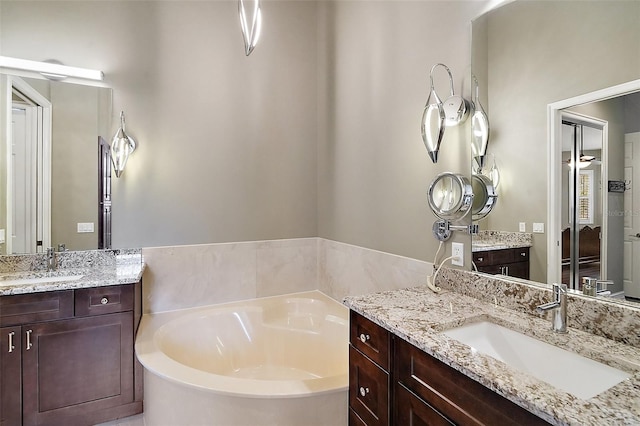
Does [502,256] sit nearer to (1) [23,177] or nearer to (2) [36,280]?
(2) [36,280]

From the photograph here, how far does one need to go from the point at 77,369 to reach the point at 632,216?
2.77 meters

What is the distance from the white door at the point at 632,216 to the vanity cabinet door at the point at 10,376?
2849mm

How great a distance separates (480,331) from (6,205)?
9.71 ft

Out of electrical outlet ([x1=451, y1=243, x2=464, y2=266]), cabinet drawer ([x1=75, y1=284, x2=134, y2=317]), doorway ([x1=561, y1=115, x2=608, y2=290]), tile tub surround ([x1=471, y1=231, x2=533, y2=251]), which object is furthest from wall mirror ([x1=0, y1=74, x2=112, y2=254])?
doorway ([x1=561, y1=115, x2=608, y2=290])

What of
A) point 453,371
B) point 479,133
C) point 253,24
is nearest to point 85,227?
point 253,24

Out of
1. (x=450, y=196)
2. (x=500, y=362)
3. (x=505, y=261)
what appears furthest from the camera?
(x=450, y=196)

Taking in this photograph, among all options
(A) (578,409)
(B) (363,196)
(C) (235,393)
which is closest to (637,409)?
(A) (578,409)

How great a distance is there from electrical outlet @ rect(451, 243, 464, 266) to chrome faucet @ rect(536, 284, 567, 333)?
0.48 meters

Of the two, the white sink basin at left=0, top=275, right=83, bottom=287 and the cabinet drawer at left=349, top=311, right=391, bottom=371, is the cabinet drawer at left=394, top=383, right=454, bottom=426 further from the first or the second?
the white sink basin at left=0, top=275, right=83, bottom=287

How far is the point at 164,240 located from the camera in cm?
252

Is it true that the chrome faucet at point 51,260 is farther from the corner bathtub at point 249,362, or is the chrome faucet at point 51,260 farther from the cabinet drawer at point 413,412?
the cabinet drawer at point 413,412

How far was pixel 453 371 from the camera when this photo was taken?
36.8 inches

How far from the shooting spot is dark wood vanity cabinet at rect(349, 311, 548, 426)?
32.6 inches

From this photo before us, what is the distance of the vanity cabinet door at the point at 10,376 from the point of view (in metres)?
1.75
